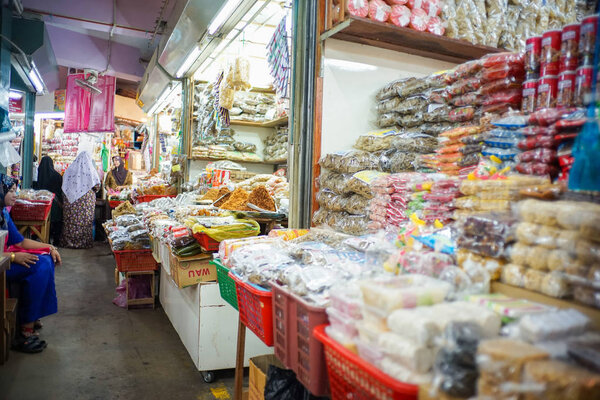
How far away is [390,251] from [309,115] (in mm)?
1740

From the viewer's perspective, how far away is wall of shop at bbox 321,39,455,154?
3.05 meters

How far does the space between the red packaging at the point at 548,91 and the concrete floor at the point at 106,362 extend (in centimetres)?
262

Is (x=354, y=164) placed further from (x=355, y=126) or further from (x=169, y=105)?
(x=169, y=105)

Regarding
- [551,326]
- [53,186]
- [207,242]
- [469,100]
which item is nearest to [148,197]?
[53,186]

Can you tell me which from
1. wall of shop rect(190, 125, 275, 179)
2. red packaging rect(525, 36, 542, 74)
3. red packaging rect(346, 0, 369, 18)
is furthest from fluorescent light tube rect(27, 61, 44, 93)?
red packaging rect(525, 36, 542, 74)

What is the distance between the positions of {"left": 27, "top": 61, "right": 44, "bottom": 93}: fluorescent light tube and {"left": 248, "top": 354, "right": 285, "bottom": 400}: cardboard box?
6.67 meters

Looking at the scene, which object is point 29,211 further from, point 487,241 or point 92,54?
point 487,241

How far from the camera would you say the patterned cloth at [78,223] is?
869 centimetres

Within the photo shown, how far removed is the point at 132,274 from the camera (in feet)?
16.2

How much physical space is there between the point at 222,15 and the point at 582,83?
134 inches

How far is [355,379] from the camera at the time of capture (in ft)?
3.56

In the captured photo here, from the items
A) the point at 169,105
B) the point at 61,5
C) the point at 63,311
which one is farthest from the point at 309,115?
the point at 169,105

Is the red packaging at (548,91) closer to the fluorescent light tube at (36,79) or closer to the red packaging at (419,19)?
the red packaging at (419,19)

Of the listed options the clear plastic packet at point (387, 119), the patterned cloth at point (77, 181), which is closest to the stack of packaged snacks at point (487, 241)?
the clear plastic packet at point (387, 119)
